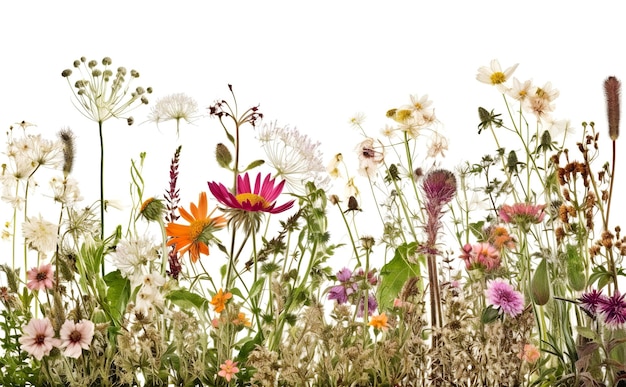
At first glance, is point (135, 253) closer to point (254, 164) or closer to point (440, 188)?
point (254, 164)

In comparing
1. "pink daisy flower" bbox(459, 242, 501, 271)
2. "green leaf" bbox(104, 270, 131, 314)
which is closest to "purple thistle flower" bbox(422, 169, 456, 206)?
"pink daisy flower" bbox(459, 242, 501, 271)

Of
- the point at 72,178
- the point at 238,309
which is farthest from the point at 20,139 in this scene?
the point at 238,309

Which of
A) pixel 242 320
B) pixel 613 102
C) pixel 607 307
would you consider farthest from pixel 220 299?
pixel 613 102

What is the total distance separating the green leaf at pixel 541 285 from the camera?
1.93 meters

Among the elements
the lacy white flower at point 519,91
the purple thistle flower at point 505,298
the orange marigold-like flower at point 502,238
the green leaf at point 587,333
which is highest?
the lacy white flower at point 519,91

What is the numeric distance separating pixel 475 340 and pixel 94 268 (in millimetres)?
811

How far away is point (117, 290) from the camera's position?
213 cm

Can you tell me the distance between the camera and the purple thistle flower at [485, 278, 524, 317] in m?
1.80

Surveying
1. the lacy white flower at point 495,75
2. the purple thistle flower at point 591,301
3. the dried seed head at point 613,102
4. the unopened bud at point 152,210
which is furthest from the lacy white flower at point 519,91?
the unopened bud at point 152,210

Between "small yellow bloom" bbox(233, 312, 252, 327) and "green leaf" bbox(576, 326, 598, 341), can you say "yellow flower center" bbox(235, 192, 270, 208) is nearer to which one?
"small yellow bloom" bbox(233, 312, 252, 327)

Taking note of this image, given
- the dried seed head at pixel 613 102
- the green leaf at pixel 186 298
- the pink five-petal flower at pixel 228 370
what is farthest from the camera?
the dried seed head at pixel 613 102

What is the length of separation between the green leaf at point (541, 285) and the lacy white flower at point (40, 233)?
3.30 feet

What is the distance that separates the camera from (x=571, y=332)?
6.59 feet

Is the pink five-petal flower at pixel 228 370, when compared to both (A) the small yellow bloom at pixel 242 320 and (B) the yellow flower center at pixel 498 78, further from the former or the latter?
(B) the yellow flower center at pixel 498 78
